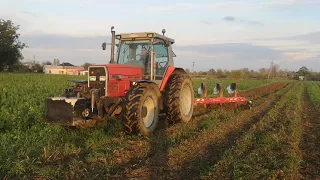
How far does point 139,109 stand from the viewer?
732cm

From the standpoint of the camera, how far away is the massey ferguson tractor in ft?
23.8

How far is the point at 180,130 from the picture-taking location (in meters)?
8.30

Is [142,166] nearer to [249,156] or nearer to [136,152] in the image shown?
[136,152]

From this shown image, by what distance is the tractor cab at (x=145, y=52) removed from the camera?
8.85 meters

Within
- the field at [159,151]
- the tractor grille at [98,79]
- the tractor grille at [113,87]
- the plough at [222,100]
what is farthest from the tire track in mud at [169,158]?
the plough at [222,100]

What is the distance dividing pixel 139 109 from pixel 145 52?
2.24 meters

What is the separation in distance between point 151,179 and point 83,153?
1890mm

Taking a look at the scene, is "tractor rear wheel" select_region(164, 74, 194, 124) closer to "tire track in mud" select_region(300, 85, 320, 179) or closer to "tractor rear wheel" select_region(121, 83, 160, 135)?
"tractor rear wheel" select_region(121, 83, 160, 135)

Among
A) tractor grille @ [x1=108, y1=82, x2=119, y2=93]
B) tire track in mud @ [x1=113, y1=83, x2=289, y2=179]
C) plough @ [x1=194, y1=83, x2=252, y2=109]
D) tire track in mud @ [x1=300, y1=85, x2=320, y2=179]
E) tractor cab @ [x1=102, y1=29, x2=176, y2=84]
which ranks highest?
tractor cab @ [x1=102, y1=29, x2=176, y2=84]

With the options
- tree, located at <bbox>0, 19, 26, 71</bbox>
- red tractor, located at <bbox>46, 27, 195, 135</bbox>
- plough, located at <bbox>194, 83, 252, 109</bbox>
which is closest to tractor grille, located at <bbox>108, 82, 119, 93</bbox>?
red tractor, located at <bbox>46, 27, 195, 135</bbox>

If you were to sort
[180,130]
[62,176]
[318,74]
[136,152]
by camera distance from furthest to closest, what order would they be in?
[318,74] < [180,130] < [136,152] < [62,176]

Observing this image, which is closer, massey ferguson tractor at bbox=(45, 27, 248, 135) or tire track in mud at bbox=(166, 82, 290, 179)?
tire track in mud at bbox=(166, 82, 290, 179)

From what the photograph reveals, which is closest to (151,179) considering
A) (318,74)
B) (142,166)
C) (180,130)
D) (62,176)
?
(142,166)

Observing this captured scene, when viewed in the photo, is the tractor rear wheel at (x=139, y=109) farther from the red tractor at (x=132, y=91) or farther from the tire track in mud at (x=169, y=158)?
the tire track in mud at (x=169, y=158)
